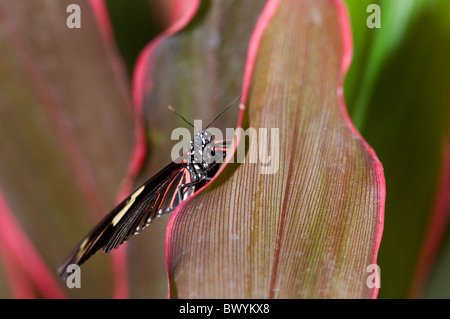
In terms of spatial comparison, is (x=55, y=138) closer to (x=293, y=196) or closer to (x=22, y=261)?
(x=22, y=261)

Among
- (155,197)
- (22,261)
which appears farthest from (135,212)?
(22,261)

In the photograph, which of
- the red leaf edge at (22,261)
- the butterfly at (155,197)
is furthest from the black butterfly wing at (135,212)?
the red leaf edge at (22,261)

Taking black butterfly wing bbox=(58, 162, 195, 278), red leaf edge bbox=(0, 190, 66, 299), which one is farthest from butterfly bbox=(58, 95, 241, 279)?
red leaf edge bbox=(0, 190, 66, 299)

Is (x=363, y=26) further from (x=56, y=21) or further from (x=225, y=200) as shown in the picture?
(x=56, y=21)

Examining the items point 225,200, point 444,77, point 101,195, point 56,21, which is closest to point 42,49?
point 56,21

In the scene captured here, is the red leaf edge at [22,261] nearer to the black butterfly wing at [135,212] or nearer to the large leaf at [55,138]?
the large leaf at [55,138]

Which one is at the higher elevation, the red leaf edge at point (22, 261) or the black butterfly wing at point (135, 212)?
the black butterfly wing at point (135, 212)

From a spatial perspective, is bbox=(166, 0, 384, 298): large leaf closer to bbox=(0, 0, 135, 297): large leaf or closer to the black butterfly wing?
the black butterfly wing
